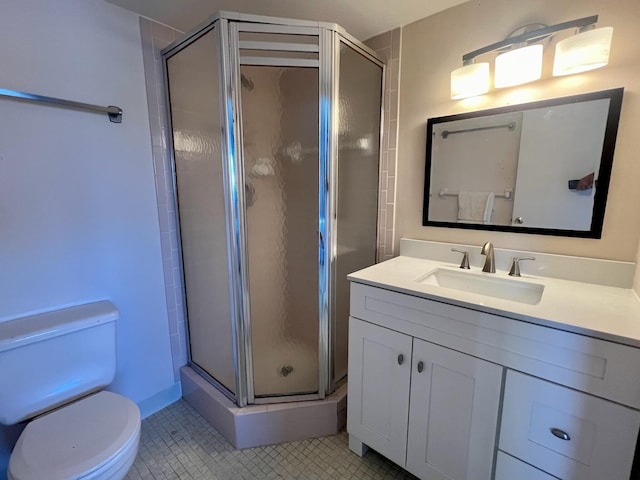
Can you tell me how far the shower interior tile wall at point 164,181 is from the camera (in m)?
1.55

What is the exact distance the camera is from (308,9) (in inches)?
56.9

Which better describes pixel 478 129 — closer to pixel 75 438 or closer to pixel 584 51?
pixel 584 51

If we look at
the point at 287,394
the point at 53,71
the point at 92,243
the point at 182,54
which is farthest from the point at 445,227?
the point at 53,71

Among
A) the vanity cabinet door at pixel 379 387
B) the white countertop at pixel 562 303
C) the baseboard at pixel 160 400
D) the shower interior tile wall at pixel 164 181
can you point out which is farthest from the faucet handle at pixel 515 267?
the baseboard at pixel 160 400

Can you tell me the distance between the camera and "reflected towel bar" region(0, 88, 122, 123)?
115 cm

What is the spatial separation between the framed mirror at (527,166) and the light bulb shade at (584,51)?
12cm

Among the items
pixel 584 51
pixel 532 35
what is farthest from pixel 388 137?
pixel 584 51

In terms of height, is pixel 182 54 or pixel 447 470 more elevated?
pixel 182 54

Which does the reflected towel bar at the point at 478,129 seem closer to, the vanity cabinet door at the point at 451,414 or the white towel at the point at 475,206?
the white towel at the point at 475,206

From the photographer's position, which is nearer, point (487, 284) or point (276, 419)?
point (487, 284)

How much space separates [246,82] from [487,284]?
4.66 feet

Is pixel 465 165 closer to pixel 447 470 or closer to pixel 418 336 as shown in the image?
pixel 418 336

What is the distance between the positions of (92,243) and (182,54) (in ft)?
3.42

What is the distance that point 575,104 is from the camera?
1.17m
